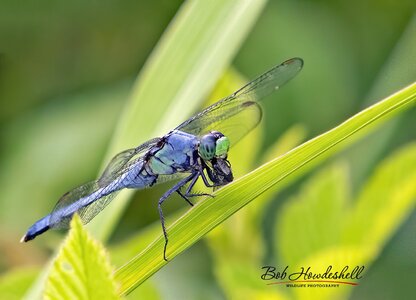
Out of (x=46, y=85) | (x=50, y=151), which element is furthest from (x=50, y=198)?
(x=46, y=85)

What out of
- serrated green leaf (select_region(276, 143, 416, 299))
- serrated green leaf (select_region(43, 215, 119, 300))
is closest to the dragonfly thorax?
serrated green leaf (select_region(276, 143, 416, 299))

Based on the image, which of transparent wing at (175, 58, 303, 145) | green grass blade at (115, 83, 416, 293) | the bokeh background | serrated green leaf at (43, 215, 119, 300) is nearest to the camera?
serrated green leaf at (43, 215, 119, 300)

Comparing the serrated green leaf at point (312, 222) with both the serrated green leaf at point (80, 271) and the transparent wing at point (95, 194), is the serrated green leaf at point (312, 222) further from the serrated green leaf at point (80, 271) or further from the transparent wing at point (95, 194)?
the serrated green leaf at point (80, 271)

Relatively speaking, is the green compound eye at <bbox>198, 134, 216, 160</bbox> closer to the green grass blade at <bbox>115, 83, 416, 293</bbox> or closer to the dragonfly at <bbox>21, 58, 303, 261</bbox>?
→ the dragonfly at <bbox>21, 58, 303, 261</bbox>

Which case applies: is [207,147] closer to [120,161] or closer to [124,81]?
[120,161]

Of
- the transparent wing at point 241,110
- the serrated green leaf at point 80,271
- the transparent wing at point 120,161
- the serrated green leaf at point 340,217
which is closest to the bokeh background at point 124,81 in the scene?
the transparent wing at point 241,110

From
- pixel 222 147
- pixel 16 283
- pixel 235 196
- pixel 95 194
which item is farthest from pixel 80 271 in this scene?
pixel 95 194
